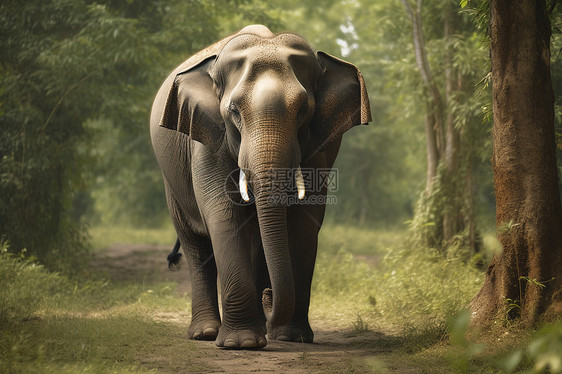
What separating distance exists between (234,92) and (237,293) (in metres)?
1.89

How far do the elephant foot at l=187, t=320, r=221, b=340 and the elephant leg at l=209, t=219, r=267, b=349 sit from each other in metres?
0.86

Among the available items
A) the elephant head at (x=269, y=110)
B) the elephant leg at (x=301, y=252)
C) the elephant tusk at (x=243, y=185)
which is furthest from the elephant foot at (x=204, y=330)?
the elephant tusk at (x=243, y=185)

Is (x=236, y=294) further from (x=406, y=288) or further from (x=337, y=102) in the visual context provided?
(x=406, y=288)

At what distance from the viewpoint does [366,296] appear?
1121cm

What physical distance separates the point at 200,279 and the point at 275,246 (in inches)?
88.9

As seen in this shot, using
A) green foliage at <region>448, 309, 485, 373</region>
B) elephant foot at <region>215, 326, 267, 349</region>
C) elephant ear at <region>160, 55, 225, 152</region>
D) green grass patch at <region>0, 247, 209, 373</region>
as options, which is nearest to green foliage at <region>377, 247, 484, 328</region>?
green foliage at <region>448, 309, 485, 373</region>

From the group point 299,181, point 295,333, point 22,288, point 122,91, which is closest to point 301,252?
point 295,333

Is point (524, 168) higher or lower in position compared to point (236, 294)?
higher

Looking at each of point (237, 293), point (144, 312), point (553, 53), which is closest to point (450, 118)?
point (553, 53)

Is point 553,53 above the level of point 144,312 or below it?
above

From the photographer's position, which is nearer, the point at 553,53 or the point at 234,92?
the point at 234,92

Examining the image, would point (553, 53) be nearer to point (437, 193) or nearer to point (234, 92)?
point (437, 193)

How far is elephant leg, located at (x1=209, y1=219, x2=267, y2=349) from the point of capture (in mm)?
7082

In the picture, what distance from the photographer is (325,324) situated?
386 inches
